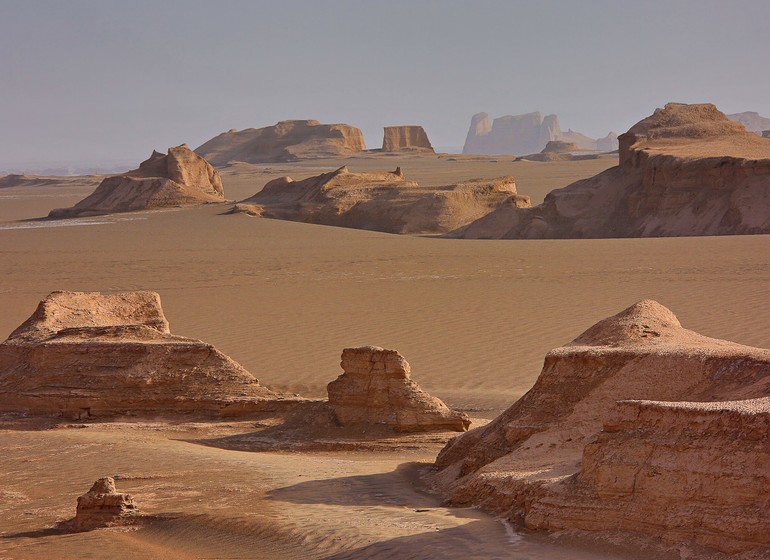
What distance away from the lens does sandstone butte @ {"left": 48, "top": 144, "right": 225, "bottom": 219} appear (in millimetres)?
41625

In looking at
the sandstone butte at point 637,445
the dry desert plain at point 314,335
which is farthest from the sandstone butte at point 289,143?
the sandstone butte at point 637,445

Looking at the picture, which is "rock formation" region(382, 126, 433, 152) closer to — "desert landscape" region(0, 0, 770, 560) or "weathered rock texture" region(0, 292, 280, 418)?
"desert landscape" region(0, 0, 770, 560)

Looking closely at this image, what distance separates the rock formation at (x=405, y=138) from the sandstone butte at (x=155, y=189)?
58.0m

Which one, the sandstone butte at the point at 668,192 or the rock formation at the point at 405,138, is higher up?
the rock formation at the point at 405,138

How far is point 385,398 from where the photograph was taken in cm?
991

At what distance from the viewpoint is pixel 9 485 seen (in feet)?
28.3

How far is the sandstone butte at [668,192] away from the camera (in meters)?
26.6

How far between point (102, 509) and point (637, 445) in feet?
12.5

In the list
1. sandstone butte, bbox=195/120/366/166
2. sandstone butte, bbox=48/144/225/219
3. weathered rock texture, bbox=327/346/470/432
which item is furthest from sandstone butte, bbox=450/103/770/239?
sandstone butte, bbox=195/120/366/166

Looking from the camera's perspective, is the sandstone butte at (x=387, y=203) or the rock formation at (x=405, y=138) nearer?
the sandstone butte at (x=387, y=203)

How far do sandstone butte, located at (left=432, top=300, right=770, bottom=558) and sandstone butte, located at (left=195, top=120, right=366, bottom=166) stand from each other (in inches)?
3486

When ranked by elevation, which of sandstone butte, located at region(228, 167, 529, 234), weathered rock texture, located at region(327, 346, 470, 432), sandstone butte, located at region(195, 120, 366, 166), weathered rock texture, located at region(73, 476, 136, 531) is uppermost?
sandstone butte, located at region(195, 120, 366, 166)

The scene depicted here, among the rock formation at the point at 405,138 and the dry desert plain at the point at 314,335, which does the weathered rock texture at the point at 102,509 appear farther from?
the rock formation at the point at 405,138

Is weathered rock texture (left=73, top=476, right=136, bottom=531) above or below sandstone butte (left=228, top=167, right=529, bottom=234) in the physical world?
below
